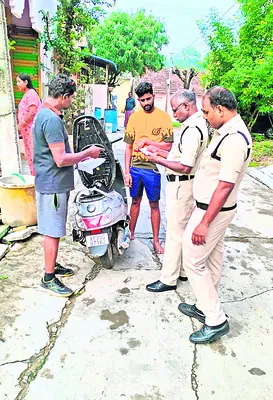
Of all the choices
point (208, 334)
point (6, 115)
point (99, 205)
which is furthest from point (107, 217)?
point (6, 115)

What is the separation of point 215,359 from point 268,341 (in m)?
0.47

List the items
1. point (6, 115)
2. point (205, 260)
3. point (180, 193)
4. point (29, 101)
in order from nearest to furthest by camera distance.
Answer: point (205, 260), point (180, 193), point (6, 115), point (29, 101)

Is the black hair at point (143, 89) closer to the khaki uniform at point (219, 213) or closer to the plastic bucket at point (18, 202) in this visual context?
the khaki uniform at point (219, 213)

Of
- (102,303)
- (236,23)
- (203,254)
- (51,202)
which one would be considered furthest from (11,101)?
(236,23)

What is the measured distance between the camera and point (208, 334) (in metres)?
2.38

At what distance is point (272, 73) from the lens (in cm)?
Result: 848

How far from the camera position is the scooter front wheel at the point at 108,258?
316 centimetres

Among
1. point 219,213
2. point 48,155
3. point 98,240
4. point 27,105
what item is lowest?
point 98,240

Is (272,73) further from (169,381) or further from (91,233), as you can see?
(169,381)

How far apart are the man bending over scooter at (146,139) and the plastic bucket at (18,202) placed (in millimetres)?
1137

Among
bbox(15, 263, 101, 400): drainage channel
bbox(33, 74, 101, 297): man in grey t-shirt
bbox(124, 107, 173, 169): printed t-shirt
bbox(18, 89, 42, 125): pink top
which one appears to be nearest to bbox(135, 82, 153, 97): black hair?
bbox(124, 107, 173, 169): printed t-shirt

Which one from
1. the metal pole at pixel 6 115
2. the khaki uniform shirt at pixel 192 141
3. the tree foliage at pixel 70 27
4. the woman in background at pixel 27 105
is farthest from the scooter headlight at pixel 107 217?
the tree foliage at pixel 70 27

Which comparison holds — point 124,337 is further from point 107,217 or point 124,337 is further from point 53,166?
point 53,166

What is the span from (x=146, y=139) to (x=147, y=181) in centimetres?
46
